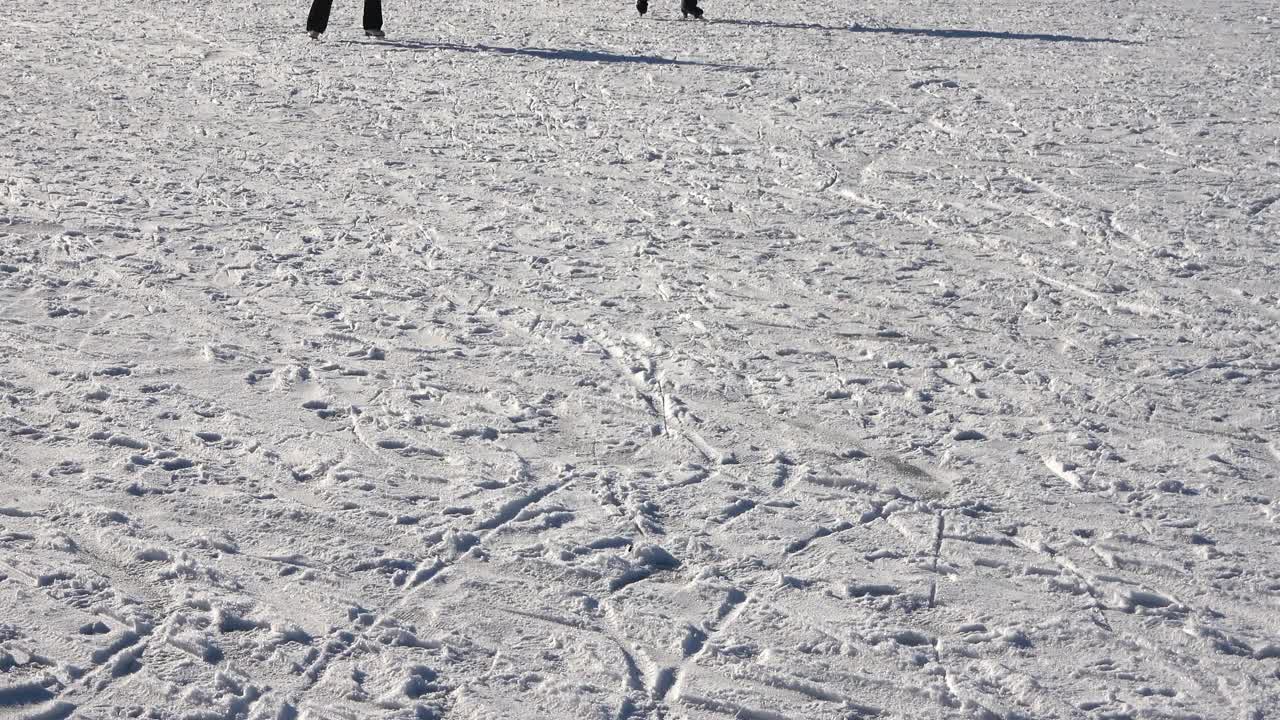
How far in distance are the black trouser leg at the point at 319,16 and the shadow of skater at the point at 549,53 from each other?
12.9 inches

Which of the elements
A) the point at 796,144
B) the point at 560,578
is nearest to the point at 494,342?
the point at 560,578

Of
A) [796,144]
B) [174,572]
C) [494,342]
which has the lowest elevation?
[174,572]

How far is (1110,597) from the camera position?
11.0 ft

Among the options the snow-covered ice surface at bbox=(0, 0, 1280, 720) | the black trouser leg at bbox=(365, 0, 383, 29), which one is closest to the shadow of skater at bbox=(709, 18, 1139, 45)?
the black trouser leg at bbox=(365, 0, 383, 29)

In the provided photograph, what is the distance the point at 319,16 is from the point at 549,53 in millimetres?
2192

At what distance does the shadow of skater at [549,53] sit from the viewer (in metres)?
11.2

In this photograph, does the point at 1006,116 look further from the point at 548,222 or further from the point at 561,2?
the point at 561,2

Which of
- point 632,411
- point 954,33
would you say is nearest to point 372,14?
point 954,33

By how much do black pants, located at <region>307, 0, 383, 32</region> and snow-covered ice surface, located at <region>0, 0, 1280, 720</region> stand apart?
3055mm

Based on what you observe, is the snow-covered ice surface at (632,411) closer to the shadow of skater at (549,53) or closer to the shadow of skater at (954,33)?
the shadow of skater at (549,53)

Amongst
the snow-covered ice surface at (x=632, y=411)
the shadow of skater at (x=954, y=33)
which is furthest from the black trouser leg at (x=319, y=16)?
the shadow of skater at (x=954, y=33)

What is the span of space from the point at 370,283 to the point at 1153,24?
37.1 feet

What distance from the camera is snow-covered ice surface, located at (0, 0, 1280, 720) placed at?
3.07m

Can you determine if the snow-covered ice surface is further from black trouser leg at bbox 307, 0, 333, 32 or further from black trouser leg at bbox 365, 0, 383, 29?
black trouser leg at bbox 365, 0, 383, 29
